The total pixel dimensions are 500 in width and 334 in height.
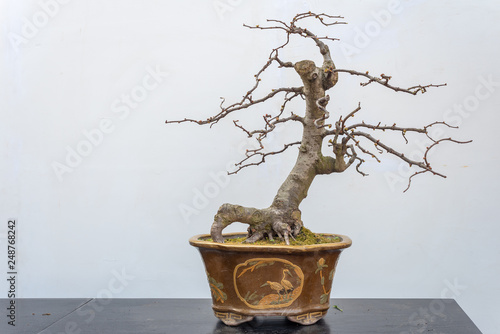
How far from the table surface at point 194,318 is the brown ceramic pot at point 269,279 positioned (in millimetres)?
40

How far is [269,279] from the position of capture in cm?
146

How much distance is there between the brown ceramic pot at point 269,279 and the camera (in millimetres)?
1450

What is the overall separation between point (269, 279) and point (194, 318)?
269 millimetres

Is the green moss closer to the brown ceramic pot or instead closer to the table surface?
the brown ceramic pot

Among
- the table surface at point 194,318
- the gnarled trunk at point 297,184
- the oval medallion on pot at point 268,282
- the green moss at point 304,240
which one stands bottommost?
the table surface at point 194,318

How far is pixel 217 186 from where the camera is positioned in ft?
8.02

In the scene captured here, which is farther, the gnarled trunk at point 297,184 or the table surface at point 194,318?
the gnarled trunk at point 297,184

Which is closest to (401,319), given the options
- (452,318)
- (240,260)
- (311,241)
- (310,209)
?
(452,318)

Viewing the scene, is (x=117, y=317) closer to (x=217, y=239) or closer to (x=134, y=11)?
(x=217, y=239)

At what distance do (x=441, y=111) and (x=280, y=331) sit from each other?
139 centimetres

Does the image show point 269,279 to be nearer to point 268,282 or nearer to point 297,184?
point 268,282

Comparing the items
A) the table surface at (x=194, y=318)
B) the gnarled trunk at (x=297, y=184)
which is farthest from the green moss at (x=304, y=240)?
the table surface at (x=194, y=318)

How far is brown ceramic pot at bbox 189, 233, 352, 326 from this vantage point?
1.45m

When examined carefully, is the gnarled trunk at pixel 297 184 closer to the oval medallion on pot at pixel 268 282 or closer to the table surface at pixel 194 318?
the oval medallion on pot at pixel 268 282
